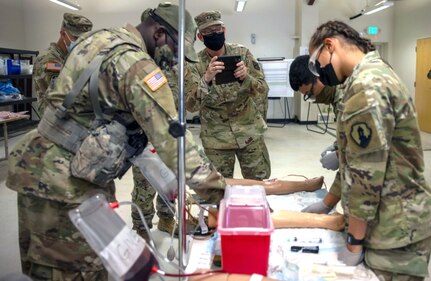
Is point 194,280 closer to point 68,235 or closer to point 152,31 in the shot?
point 68,235

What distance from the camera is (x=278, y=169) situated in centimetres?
484

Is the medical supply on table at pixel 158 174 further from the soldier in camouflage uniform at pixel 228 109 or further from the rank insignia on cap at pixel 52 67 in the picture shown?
the rank insignia on cap at pixel 52 67

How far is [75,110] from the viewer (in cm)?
128

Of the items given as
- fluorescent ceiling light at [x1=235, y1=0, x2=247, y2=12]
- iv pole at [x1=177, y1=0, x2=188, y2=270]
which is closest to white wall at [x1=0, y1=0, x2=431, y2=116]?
fluorescent ceiling light at [x1=235, y1=0, x2=247, y2=12]

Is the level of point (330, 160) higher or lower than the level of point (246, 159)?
higher

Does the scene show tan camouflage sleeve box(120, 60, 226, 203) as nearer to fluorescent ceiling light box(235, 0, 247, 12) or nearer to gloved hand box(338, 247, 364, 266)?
gloved hand box(338, 247, 364, 266)

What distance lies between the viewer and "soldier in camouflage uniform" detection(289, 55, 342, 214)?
1.75 meters

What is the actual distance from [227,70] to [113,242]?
1.81 meters

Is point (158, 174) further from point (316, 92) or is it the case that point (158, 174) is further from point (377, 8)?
point (377, 8)

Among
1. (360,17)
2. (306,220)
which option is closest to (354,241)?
(306,220)

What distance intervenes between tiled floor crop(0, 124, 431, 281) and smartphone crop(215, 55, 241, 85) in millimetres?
819

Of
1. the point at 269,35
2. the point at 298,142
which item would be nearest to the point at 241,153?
the point at 298,142

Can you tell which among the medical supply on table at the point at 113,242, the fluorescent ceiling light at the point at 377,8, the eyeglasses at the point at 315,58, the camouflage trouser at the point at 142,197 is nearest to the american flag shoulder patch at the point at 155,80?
the medical supply on table at the point at 113,242

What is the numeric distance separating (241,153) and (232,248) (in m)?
1.55
